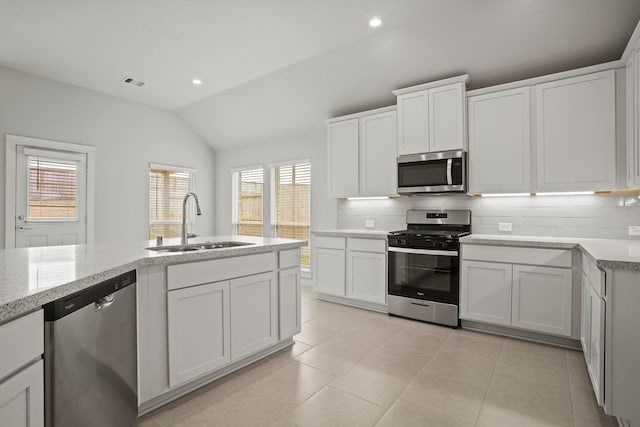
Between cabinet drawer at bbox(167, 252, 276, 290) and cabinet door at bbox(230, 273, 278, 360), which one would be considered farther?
cabinet door at bbox(230, 273, 278, 360)

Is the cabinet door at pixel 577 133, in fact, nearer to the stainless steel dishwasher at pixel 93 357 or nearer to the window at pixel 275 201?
the window at pixel 275 201

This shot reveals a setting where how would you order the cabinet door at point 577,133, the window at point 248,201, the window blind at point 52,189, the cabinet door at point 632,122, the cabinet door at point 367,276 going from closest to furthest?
the cabinet door at point 632,122 → the cabinet door at point 577,133 → the cabinet door at point 367,276 → the window blind at point 52,189 → the window at point 248,201

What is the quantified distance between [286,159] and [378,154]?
82.8 inches

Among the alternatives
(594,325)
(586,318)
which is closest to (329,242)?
(586,318)

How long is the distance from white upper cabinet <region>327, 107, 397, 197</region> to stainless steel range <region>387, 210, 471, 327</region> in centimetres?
75

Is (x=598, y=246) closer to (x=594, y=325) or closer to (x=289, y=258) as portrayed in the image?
(x=594, y=325)

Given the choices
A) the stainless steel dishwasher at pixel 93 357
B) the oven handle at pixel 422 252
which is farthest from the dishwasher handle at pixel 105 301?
the oven handle at pixel 422 252

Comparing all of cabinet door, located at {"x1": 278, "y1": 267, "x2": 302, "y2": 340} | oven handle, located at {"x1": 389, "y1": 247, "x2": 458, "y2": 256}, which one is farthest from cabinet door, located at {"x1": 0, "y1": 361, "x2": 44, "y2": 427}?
oven handle, located at {"x1": 389, "y1": 247, "x2": 458, "y2": 256}

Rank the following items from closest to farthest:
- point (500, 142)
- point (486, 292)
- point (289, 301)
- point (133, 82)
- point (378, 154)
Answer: point (289, 301) → point (486, 292) → point (500, 142) → point (378, 154) → point (133, 82)

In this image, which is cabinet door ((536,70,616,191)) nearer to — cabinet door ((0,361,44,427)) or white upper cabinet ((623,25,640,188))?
white upper cabinet ((623,25,640,188))

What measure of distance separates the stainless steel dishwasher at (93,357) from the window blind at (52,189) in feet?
12.5

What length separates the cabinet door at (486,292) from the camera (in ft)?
10.2

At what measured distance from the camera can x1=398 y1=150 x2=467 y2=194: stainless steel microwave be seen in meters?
3.56

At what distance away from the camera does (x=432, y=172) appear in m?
3.73
